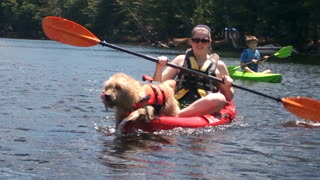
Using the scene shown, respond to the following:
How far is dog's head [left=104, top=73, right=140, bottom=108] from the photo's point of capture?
7332mm

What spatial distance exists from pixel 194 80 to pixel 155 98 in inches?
61.7

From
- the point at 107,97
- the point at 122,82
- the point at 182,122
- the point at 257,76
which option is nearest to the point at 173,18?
the point at 257,76

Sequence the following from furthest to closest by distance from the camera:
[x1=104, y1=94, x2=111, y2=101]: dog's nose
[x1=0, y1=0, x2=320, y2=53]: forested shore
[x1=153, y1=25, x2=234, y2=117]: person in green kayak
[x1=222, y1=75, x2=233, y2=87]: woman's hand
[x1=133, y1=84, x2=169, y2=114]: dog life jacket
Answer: [x1=0, y1=0, x2=320, y2=53]: forested shore → [x1=222, y1=75, x2=233, y2=87]: woman's hand → [x1=153, y1=25, x2=234, y2=117]: person in green kayak → [x1=133, y1=84, x2=169, y2=114]: dog life jacket → [x1=104, y1=94, x2=111, y2=101]: dog's nose

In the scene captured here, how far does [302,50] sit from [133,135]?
3872 centimetres

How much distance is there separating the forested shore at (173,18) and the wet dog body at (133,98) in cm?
3369

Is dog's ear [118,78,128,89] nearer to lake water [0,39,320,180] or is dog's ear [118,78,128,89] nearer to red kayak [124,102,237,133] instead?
red kayak [124,102,237,133]

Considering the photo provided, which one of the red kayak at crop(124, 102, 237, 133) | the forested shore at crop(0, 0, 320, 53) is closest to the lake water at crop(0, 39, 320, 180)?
the red kayak at crop(124, 102, 237, 133)

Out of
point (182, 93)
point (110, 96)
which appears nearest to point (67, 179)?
point (110, 96)

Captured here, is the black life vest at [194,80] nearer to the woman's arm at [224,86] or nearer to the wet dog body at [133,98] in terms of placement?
the woman's arm at [224,86]

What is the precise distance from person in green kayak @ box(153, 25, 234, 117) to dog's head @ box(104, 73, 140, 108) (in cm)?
A: 143

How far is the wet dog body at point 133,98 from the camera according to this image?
7.37 m

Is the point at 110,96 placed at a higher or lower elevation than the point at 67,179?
higher

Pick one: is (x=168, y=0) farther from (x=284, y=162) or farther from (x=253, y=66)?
(x=284, y=162)

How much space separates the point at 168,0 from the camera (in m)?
63.2
